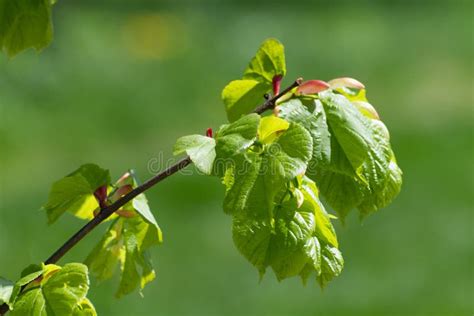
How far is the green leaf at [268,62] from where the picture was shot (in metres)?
1.39

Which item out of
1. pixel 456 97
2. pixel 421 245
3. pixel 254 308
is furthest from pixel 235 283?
pixel 456 97

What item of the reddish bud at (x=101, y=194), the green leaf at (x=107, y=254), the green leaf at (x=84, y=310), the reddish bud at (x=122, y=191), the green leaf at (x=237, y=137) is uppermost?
the green leaf at (x=237, y=137)

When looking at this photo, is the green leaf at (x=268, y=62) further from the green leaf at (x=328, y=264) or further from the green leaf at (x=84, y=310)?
the green leaf at (x=84, y=310)

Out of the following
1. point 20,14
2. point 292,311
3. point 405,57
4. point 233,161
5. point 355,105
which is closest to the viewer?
point 233,161

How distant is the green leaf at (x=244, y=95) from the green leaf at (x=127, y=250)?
0.20 metres

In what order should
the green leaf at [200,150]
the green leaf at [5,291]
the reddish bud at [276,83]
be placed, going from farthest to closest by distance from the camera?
1. the reddish bud at [276,83]
2. the green leaf at [5,291]
3. the green leaf at [200,150]

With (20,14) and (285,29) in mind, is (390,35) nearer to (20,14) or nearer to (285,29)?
(285,29)

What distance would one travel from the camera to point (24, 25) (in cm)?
145

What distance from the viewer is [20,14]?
4.70ft

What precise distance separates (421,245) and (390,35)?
8.05 feet

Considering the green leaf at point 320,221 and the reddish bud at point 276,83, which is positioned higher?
the reddish bud at point 276,83

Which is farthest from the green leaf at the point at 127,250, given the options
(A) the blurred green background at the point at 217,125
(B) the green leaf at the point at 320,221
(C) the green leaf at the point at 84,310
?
(A) the blurred green background at the point at 217,125

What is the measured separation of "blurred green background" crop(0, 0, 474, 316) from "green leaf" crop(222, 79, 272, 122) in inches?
90.5

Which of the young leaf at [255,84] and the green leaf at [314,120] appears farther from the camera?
the young leaf at [255,84]
